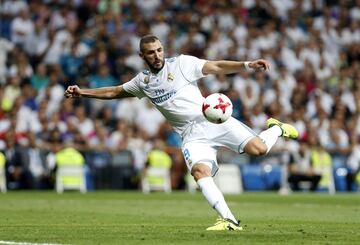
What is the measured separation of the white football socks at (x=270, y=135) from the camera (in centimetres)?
1234

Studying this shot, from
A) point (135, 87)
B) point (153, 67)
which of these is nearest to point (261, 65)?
point (153, 67)

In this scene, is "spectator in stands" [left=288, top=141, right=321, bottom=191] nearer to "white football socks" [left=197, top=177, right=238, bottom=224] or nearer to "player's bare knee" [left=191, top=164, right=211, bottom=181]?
"player's bare knee" [left=191, top=164, right=211, bottom=181]

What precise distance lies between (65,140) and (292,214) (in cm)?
1036

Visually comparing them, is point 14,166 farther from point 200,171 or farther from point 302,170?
point 200,171

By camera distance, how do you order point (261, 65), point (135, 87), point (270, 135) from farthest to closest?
point (135, 87) < point (270, 135) < point (261, 65)

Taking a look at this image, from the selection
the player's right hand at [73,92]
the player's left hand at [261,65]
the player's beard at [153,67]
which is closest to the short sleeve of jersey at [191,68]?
the player's beard at [153,67]

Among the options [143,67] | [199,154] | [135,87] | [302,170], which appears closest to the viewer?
[199,154]

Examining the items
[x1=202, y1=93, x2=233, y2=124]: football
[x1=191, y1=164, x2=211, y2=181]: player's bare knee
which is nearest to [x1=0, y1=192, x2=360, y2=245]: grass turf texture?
[x1=191, y1=164, x2=211, y2=181]: player's bare knee

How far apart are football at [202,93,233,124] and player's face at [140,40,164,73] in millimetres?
828

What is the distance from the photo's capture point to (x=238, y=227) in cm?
1176

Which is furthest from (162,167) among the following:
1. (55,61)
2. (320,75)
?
(320,75)

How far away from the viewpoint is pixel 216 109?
468 inches

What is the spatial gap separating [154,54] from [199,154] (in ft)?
4.58

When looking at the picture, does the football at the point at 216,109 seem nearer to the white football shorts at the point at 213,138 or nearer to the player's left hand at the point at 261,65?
the white football shorts at the point at 213,138
